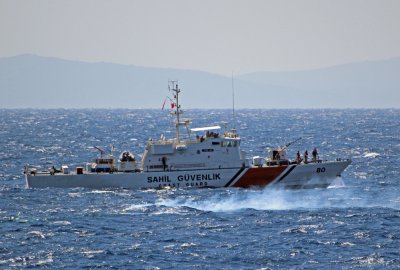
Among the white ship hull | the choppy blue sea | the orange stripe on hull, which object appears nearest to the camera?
the choppy blue sea

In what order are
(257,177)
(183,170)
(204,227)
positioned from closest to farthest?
1. (204,227)
2. (183,170)
3. (257,177)

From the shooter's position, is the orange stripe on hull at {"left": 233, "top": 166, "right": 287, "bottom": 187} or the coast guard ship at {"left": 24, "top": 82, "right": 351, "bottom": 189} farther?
the orange stripe on hull at {"left": 233, "top": 166, "right": 287, "bottom": 187}

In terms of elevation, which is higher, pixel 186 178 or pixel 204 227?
pixel 186 178

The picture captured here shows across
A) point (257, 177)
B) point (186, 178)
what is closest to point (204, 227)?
point (186, 178)

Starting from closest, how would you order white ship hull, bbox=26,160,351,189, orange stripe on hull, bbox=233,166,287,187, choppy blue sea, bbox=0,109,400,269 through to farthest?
choppy blue sea, bbox=0,109,400,269 < white ship hull, bbox=26,160,351,189 < orange stripe on hull, bbox=233,166,287,187

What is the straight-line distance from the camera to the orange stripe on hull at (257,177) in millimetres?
63875

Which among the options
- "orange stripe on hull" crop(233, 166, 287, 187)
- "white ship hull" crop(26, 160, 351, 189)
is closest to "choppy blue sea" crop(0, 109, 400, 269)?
"orange stripe on hull" crop(233, 166, 287, 187)

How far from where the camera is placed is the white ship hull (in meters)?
63.3

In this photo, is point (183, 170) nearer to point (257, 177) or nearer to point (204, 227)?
Result: point (257, 177)

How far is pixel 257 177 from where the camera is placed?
63.9 m

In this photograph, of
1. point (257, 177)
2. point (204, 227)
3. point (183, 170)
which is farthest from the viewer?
point (257, 177)

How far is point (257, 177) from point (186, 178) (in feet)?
17.5

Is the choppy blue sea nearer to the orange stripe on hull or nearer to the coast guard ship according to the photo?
the orange stripe on hull

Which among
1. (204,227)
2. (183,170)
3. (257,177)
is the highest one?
(183,170)
